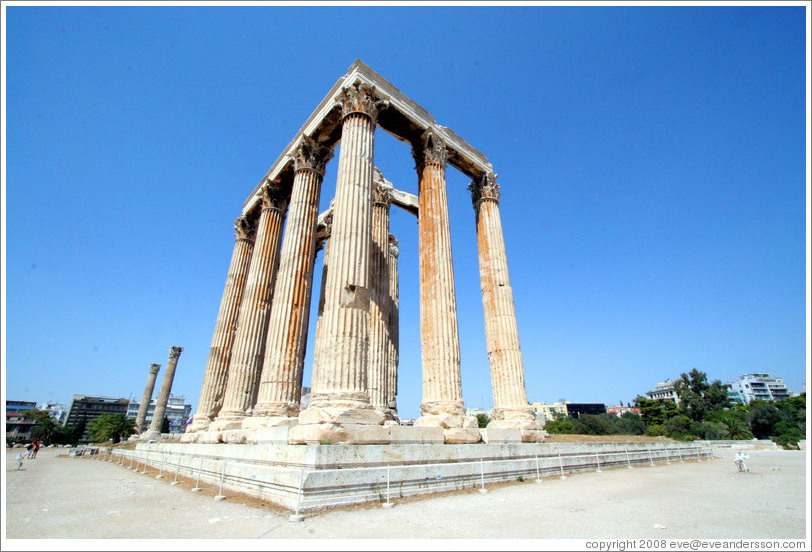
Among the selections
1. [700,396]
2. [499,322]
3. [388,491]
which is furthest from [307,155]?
[700,396]

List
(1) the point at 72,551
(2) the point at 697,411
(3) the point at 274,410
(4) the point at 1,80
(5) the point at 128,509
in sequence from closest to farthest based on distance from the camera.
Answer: (1) the point at 72,551 < (4) the point at 1,80 < (5) the point at 128,509 < (3) the point at 274,410 < (2) the point at 697,411

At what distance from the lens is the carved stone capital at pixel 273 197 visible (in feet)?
64.1

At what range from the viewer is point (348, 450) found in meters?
7.35

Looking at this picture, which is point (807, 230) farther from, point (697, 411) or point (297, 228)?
point (697, 411)

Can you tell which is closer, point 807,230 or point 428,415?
point 807,230

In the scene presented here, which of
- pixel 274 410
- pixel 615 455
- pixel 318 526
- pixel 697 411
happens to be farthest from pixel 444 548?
pixel 697 411

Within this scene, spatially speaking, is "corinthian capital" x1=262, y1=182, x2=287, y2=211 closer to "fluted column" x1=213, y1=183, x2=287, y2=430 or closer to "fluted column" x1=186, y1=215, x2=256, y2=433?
"fluted column" x1=213, y1=183, x2=287, y2=430

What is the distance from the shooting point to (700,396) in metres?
73.9

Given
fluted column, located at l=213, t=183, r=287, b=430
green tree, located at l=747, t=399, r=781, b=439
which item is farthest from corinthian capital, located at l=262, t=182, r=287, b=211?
green tree, located at l=747, t=399, r=781, b=439

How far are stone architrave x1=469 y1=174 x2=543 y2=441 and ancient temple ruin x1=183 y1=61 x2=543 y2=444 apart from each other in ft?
0.17

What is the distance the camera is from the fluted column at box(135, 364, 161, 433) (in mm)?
41969

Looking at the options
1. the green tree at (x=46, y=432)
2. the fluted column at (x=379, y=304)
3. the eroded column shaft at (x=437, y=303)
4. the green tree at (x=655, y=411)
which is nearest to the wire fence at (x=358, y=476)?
the eroded column shaft at (x=437, y=303)

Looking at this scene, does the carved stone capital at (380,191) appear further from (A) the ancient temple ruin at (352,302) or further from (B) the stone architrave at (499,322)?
(B) the stone architrave at (499,322)

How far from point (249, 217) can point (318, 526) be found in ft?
66.2
